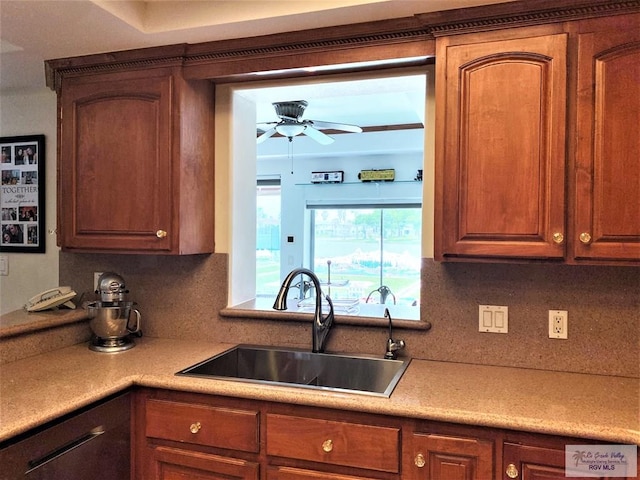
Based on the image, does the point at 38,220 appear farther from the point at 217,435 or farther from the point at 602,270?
the point at 602,270

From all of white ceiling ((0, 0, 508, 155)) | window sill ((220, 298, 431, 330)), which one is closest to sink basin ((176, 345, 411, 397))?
window sill ((220, 298, 431, 330))

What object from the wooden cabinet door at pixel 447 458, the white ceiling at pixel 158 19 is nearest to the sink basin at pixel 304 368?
the wooden cabinet door at pixel 447 458

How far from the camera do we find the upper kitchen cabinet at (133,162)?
2.15m

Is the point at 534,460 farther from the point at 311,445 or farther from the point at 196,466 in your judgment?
the point at 196,466

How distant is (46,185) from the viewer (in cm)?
276

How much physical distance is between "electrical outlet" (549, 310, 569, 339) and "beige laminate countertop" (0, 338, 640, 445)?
15cm

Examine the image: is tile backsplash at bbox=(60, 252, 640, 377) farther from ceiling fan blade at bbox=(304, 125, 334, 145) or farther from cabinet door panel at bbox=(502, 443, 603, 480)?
ceiling fan blade at bbox=(304, 125, 334, 145)

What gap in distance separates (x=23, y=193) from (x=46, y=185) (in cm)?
16

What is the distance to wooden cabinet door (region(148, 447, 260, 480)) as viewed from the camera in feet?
5.66

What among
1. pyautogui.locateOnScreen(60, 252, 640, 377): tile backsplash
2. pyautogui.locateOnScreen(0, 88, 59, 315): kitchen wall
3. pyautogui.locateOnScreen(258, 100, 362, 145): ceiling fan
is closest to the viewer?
pyautogui.locateOnScreen(60, 252, 640, 377): tile backsplash

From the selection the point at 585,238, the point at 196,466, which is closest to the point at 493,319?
the point at 585,238

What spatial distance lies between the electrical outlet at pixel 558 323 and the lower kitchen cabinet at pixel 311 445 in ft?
1.96

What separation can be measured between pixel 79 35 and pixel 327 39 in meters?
1.01

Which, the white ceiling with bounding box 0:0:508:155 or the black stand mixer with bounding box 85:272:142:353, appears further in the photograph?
the black stand mixer with bounding box 85:272:142:353
